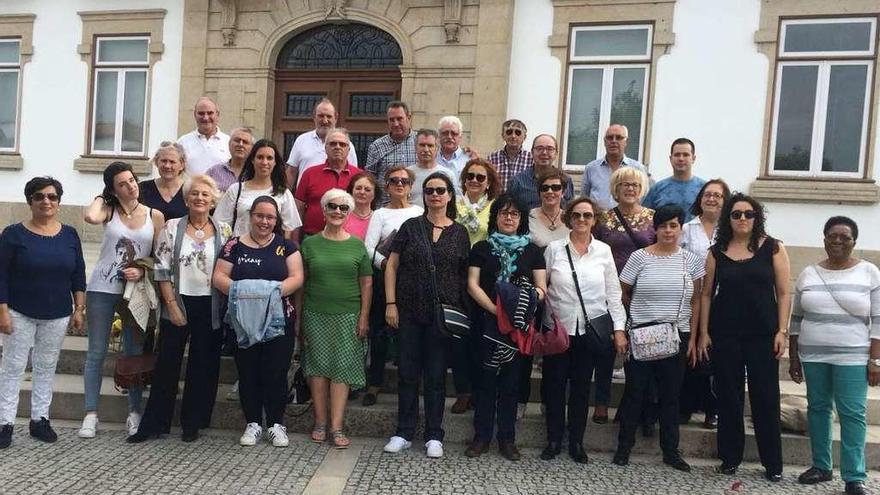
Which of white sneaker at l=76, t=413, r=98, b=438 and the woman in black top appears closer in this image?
the woman in black top

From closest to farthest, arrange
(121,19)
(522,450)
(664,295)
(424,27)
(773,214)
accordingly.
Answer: (664,295)
(522,450)
(773,214)
(424,27)
(121,19)

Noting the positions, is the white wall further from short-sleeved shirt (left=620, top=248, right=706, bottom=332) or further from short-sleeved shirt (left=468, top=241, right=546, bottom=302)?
short-sleeved shirt (left=620, top=248, right=706, bottom=332)

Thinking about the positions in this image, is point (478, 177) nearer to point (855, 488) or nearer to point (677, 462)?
point (677, 462)

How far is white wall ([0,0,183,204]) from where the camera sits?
1101 centimetres

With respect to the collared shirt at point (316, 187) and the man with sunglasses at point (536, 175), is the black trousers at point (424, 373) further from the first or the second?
the man with sunglasses at point (536, 175)

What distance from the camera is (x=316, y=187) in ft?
17.4

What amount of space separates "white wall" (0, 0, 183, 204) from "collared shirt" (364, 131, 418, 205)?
6.20 m

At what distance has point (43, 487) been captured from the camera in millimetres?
3881

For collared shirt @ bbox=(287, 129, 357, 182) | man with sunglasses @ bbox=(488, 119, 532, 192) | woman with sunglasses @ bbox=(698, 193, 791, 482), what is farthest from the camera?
collared shirt @ bbox=(287, 129, 357, 182)

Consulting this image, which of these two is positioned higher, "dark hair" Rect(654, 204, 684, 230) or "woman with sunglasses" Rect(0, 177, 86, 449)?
"dark hair" Rect(654, 204, 684, 230)

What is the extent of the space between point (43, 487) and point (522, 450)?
9.48 feet

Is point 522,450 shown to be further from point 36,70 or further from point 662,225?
point 36,70

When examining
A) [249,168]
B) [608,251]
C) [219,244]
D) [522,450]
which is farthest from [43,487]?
[608,251]

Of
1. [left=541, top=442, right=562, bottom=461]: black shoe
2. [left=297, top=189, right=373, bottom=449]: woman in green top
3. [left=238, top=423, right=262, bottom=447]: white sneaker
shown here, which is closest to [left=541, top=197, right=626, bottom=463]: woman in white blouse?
[left=541, top=442, right=562, bottom=461]: black shoe
